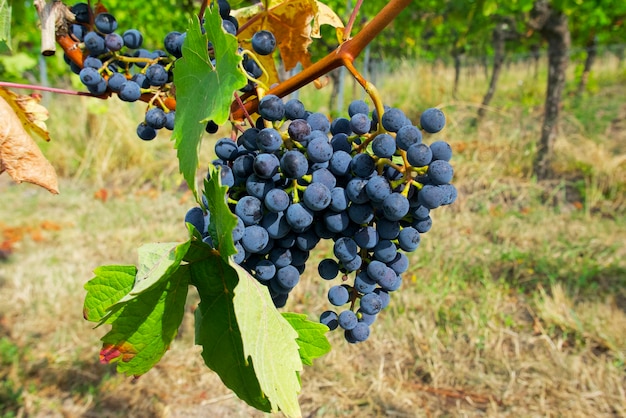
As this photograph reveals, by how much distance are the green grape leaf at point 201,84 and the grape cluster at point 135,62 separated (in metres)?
0.15

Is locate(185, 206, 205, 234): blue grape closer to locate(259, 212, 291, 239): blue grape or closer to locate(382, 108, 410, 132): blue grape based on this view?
locate(259, 212, 291, 239): blue grape

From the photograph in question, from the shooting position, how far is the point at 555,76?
16.3 feet

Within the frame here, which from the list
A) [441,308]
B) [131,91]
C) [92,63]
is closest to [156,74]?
[131,91]

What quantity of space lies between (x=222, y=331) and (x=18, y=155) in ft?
1.63

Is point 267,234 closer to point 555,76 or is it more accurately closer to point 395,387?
point 395,387

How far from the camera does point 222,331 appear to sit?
2.79 feet

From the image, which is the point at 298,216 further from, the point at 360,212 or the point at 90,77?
the point at 90,77

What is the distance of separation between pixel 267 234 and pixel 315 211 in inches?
3.1

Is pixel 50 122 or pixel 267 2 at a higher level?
pixel 267 2

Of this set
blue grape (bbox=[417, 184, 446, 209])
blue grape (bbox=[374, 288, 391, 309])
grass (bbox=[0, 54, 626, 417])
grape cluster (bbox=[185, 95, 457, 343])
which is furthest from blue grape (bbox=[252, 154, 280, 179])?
grass (bbox=[0, 54, 626, 417])

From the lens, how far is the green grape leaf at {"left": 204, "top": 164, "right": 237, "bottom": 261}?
2.08ft

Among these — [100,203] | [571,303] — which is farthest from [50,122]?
[571,303]

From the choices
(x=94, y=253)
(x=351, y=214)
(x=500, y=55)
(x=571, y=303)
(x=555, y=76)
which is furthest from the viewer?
(x=500, y=55)

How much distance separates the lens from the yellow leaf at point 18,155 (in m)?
0.95
